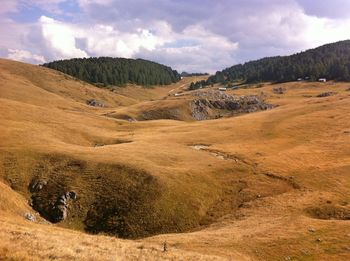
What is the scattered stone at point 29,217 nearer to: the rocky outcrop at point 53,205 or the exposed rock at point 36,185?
the rocky outcrop at point 53,205

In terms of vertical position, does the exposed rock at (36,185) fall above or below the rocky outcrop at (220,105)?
below

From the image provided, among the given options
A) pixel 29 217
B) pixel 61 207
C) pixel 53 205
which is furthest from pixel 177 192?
pixel 29 217

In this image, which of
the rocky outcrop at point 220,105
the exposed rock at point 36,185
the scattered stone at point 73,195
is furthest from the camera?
the rocky outcrop at point 220,105

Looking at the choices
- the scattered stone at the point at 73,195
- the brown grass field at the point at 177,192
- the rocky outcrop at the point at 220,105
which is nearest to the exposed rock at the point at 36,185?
the brown grass field at the point at 177,192

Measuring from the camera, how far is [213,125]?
114938 millimetres

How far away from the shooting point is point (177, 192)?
61.5m

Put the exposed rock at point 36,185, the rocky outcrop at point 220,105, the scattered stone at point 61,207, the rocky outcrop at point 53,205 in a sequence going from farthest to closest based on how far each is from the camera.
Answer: the rocky outcrop at point 220,105
the exposed rock at point 36,185
the rocky outcrop at point 53,205
the scattered stone at point 61,207

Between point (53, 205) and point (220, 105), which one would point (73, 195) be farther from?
point (220, 105)

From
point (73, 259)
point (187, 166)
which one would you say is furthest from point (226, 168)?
point (73, 259)

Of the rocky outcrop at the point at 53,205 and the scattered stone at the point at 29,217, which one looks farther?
the rocky outcrop at the point at 53,205

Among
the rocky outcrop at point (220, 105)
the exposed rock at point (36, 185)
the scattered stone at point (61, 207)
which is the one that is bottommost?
the scattered stone at point (61, 207)

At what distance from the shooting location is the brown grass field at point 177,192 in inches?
1505

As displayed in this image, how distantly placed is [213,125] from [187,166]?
147 ft

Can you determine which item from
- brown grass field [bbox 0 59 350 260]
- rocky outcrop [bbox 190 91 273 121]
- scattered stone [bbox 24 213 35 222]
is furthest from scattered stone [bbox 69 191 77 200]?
rocky outcrop [bbox 190 91 273 121]
